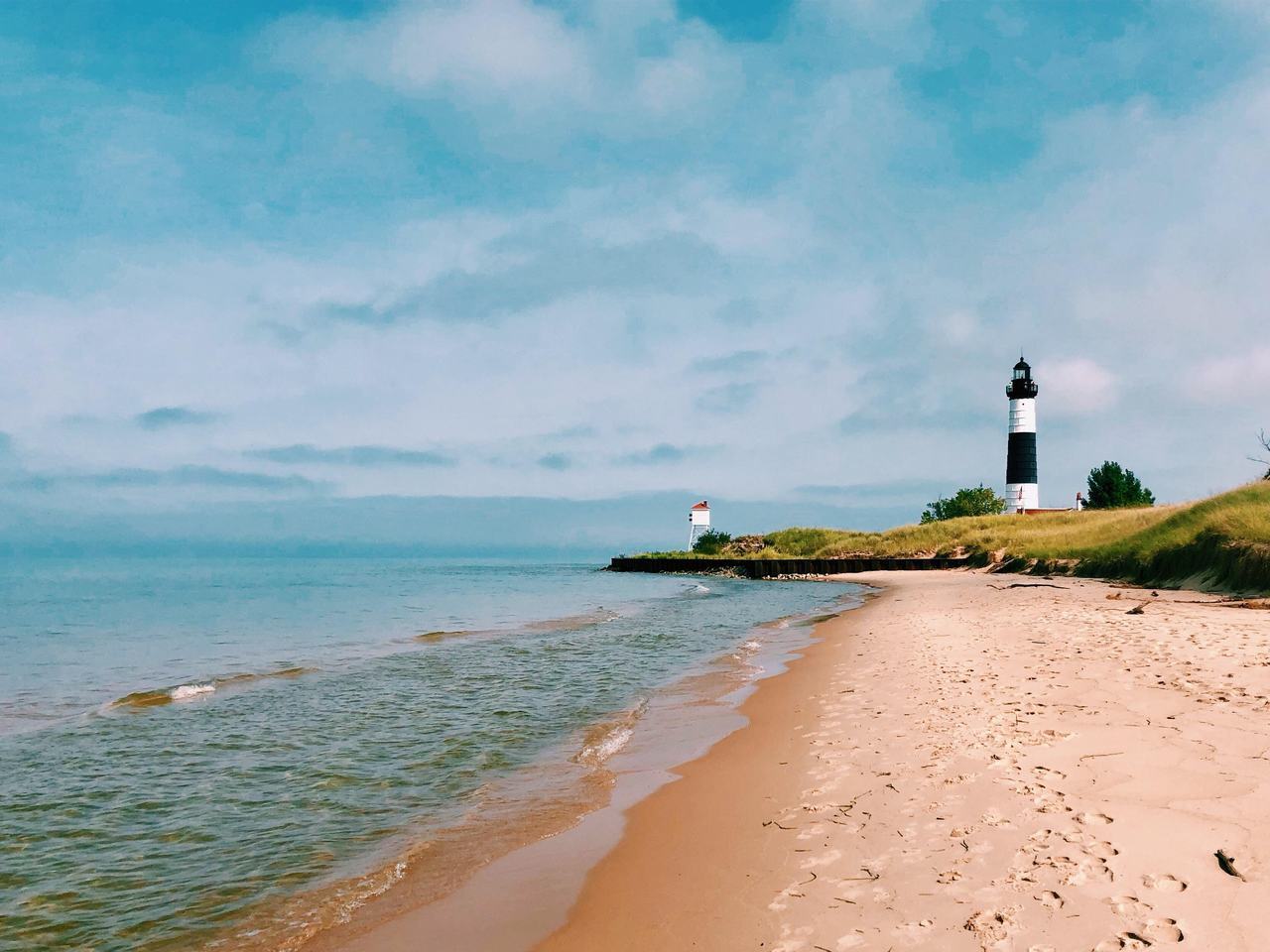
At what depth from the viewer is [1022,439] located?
6075cm

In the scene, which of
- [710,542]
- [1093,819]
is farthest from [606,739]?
[710,542]

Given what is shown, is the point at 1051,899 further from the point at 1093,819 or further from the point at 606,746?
the point at 606,746

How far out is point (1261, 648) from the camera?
9.87m

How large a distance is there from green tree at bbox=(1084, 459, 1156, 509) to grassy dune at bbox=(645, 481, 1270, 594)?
292 inches

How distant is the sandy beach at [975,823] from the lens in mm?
3666

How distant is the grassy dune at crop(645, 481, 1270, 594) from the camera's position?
1956 cm

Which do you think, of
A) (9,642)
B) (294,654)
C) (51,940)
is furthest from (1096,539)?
(9,642)

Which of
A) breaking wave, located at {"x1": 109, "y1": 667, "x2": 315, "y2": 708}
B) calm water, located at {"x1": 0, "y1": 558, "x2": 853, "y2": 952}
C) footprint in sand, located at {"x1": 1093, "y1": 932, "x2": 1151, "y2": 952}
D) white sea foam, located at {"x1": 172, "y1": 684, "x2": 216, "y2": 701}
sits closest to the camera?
footprint in sand, located at {"x1": 1093, "y1": 932, "x2": 1151, "y2": 952}

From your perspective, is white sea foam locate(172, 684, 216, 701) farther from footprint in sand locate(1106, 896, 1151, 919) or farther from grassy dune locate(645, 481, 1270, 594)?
grassy dune locate(645, 481, 1270, 594)

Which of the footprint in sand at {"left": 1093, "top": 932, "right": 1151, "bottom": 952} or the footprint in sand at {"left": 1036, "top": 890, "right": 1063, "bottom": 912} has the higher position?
the footprint in sand at {"left": 1093, "top": 932, "right": 1151, "bottom": 952}

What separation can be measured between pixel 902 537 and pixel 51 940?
65193 millimetres

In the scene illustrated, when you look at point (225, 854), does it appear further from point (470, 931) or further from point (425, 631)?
point (425, 631)

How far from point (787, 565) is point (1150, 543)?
132 feet

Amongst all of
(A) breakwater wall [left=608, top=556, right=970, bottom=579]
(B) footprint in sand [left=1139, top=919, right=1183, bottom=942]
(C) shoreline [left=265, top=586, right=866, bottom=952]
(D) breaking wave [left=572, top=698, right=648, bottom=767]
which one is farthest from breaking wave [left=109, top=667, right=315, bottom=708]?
(A) breakwater wall [left=608, top=556, right=970, bottom=579]
